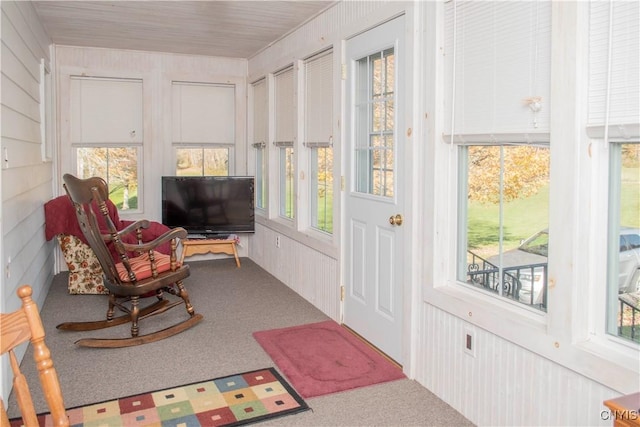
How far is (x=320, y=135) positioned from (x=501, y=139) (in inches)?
90.2

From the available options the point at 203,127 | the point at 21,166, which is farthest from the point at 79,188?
the point at 203,127

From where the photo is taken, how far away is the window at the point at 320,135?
4.48m

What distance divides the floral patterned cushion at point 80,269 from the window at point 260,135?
1.87 metres

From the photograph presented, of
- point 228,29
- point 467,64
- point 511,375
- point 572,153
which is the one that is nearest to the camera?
point 572,153

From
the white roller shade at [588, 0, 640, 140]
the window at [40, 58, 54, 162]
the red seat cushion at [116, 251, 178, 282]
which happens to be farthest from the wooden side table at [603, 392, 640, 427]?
the window at [40, 58, 54, 162]

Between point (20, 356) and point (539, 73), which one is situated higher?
point (539, 73)

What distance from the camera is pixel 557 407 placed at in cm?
221

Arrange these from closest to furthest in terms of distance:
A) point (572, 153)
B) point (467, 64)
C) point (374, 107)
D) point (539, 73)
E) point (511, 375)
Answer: point (572, 153), point (539, 73), point (511, 375), point (467, 64), point (374, 107)

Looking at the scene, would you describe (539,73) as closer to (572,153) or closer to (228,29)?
(572,153)

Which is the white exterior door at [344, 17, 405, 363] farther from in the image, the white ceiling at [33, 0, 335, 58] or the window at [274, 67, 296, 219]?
the window at [274, 67, 296, 219]

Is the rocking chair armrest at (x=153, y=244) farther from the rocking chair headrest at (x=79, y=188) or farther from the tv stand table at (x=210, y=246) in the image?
the tv stand table at (x=210, y=246)

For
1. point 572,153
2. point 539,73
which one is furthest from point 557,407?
point 539,73

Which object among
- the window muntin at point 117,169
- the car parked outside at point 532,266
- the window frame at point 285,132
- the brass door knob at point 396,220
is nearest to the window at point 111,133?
the window muntin at point 117,169

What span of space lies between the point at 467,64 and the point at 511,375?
4.62ft
